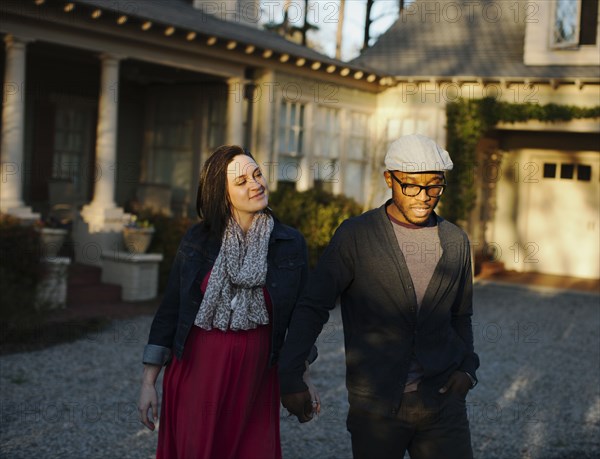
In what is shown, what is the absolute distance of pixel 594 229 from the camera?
1647cm

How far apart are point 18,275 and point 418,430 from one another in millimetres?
6515

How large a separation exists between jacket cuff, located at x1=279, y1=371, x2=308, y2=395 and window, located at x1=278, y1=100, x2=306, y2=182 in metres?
10.8

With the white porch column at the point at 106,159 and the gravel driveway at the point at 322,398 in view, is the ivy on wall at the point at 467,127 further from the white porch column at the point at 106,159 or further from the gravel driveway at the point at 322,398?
the white porch column at the point at 106,159

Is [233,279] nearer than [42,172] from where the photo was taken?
Yes

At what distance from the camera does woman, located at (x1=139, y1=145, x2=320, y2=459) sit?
3188 millimetres

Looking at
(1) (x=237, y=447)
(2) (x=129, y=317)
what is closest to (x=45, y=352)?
(2) (x=129, y=317)

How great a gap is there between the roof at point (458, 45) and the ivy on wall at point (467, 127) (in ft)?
1.84

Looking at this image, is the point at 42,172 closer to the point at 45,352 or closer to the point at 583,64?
the point at 45,352

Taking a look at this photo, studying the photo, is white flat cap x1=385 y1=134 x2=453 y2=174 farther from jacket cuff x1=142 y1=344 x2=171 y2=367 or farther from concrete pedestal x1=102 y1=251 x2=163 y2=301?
concrete pedestal x1=102 y1=251 x2=163 y2=301

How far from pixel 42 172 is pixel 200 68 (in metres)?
3.27

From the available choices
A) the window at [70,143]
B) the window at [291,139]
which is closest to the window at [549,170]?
the window at [291,139]

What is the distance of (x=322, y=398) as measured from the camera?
21.5ft

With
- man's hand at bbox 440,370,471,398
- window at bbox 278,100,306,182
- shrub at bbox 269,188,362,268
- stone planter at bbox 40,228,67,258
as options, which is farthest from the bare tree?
man's hand at bbox 440,370,471,398

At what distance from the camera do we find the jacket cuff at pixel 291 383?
295 centimetres
